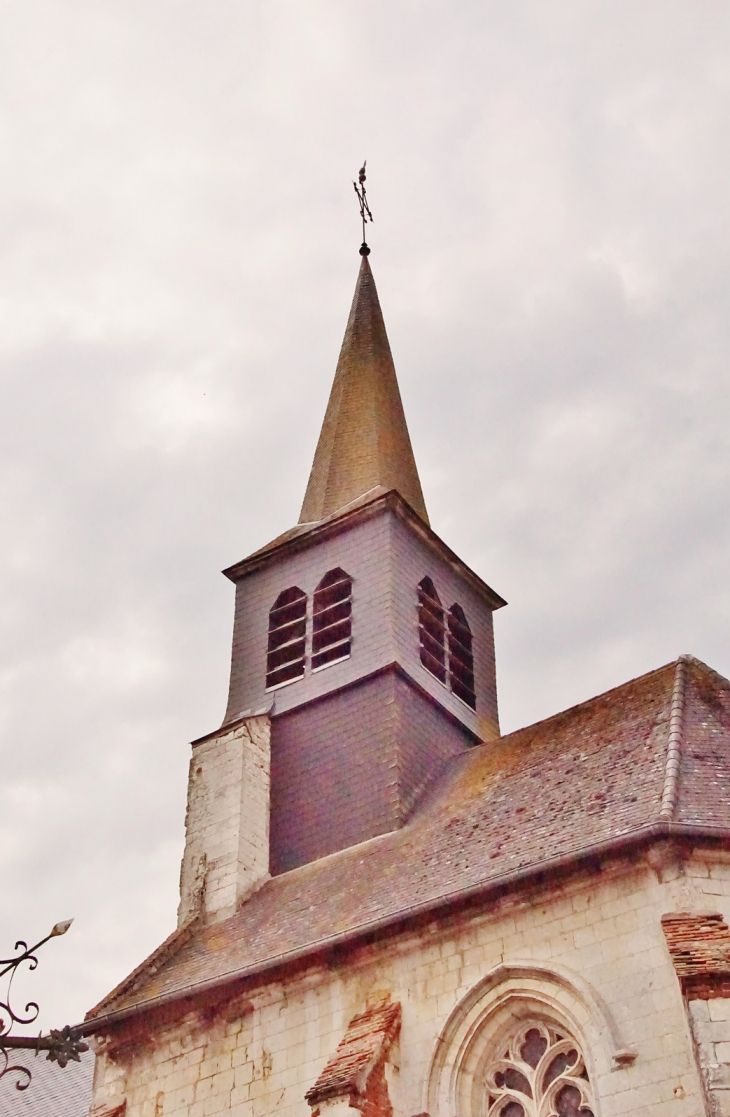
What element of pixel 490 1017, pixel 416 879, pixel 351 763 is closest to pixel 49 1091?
pixel 351 763

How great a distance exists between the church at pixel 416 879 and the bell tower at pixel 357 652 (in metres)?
0.04

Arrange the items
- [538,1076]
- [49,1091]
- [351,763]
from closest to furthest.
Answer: [538,1076] → [351,763] → [49,1091]

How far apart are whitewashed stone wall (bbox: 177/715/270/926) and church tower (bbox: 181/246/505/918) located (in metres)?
0.04

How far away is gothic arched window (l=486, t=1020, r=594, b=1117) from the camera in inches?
456

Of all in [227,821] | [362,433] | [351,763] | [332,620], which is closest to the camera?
[227,821]

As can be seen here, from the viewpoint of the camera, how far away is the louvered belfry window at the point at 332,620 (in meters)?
18.4

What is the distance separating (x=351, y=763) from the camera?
17.0 meters

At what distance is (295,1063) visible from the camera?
13.1m

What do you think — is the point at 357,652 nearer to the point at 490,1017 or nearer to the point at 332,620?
the point at 332,620

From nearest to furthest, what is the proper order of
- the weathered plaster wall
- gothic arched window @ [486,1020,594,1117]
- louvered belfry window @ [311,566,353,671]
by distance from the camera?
the weathered plaster wall, gothic arched window @ [486,1020,594,1117], louvered belfry window @ [311,566,353,671]

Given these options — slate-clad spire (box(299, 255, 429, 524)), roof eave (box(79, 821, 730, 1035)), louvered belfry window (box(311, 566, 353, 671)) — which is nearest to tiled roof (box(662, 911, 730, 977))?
roof eave (box(79, 821, 730, 1035))

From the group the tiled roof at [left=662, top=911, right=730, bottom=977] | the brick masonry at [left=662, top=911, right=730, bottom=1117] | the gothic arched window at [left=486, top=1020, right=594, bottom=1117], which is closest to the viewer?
the brick masonry at [left=662, top=911, right=730, bottom=1117]

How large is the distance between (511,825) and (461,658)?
5.73m

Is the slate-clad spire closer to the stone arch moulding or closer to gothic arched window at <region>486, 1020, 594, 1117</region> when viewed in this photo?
the stone arch moulding
